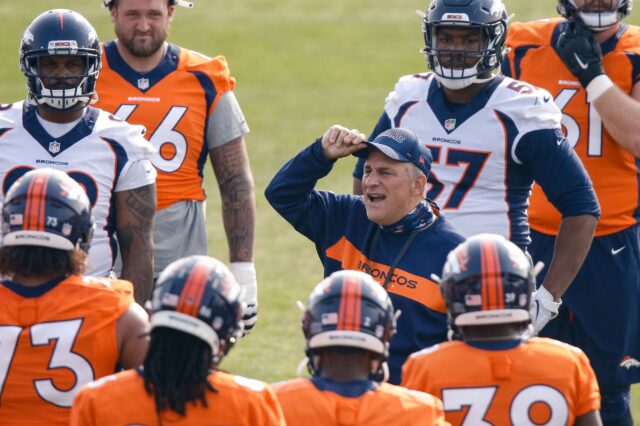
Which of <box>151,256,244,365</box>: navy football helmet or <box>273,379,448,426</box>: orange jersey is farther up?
<box>151,256,244,365</box>: navy football helmet

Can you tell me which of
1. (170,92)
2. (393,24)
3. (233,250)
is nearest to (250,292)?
(233,250)

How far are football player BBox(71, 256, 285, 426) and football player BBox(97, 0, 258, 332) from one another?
254 centimetres

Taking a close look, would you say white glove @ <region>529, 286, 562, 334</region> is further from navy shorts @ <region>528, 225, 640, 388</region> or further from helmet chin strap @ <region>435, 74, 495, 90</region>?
helmet chin strap @ <region>435, 74, 495, 90</region>

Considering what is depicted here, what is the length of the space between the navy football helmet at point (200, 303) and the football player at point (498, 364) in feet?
2.34

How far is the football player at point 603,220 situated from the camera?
22.7ft

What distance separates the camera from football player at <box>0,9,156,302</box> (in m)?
5.69

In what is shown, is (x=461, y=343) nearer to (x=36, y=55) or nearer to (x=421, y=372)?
(x=421, y=372)

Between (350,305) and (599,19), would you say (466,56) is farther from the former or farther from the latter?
(350,305)

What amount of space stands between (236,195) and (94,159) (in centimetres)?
141

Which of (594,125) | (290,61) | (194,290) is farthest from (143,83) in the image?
(290,61)

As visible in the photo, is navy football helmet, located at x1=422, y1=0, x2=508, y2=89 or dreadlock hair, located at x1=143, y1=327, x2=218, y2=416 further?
navy football helmet, located at x1=422, y1=0, x2=508, y2=89

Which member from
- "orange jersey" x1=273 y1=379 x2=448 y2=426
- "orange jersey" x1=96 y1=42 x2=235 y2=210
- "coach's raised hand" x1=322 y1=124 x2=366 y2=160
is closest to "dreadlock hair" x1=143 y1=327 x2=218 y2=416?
"orange jersey" x1=273 y1=379 x2=448 y2=426

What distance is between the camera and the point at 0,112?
5.86m

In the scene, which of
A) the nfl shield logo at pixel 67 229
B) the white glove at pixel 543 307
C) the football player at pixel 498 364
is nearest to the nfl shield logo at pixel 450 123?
the white glove at pixel 543 307
